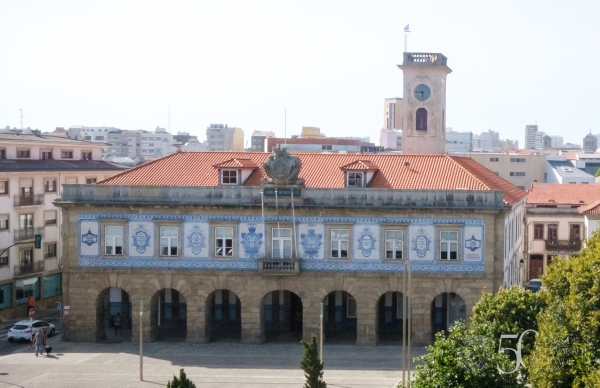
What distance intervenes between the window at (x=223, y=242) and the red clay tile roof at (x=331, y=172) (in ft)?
8.88

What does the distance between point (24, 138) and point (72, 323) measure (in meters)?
22.6

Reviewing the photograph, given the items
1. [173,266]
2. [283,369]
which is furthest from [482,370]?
[173,266]

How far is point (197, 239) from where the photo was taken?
5634cm

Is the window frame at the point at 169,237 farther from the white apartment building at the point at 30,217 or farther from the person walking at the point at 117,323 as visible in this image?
the white apartment building at the point at 30,217

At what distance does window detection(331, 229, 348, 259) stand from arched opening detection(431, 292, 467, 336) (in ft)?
20.5

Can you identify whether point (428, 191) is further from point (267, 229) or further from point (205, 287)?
→ point (205, 287)

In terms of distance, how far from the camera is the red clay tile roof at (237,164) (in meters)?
57.4

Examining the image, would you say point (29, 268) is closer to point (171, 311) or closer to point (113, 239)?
point (171, 311)

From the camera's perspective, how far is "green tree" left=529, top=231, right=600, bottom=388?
33375 millimetres

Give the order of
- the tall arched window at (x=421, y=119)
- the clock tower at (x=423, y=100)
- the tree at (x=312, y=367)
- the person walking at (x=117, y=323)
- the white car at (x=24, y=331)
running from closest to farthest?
the tree at (x=312, y=367) < the white car at (x=24, y=331) < the person walking at (x=117, y=323) < the clock tower at (x=423, y=100) < the tall arched window at (x=421, y=119)

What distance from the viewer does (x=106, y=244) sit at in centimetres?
5700

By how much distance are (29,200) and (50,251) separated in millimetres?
4658

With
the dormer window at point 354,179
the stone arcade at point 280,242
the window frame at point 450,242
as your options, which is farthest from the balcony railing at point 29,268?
the window frame at point 450,242

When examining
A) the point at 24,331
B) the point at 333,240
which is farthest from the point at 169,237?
the point at 24,331
